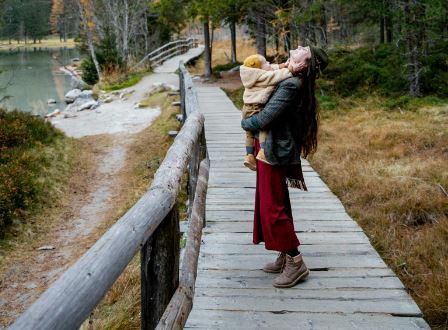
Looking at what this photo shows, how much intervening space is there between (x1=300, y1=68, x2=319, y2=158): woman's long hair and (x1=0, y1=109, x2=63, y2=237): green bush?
569 centimetres

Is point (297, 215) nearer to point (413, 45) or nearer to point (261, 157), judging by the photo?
point (261, 157)

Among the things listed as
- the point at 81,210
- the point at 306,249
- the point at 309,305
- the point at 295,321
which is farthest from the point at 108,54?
the point at 295,321

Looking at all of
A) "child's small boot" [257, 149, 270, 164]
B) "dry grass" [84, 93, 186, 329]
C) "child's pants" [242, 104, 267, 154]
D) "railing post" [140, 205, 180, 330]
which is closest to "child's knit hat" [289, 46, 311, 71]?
"child's pants" [242, 104, 267, 154]

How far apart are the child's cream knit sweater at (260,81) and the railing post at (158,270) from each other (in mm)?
1108

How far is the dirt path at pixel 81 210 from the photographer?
6.48 metres

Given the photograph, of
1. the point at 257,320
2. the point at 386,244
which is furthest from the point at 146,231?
the point at 386,244

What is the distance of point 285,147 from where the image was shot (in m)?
3.60

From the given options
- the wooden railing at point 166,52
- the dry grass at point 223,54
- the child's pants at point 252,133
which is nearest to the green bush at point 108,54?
the wooden railing at point 166,52

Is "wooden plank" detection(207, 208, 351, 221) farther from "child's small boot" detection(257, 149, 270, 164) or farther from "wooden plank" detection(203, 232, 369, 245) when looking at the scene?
"child's small boot" detection(257, 149, 270, 164)

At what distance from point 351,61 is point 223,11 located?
5.07 meters

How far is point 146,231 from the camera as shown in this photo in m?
2.40

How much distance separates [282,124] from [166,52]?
31.4 meters

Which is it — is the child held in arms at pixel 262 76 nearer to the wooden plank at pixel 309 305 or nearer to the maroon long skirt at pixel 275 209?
the maroon long skirt at pixel 275 209

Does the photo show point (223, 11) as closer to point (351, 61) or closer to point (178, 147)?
point (351, 61)
